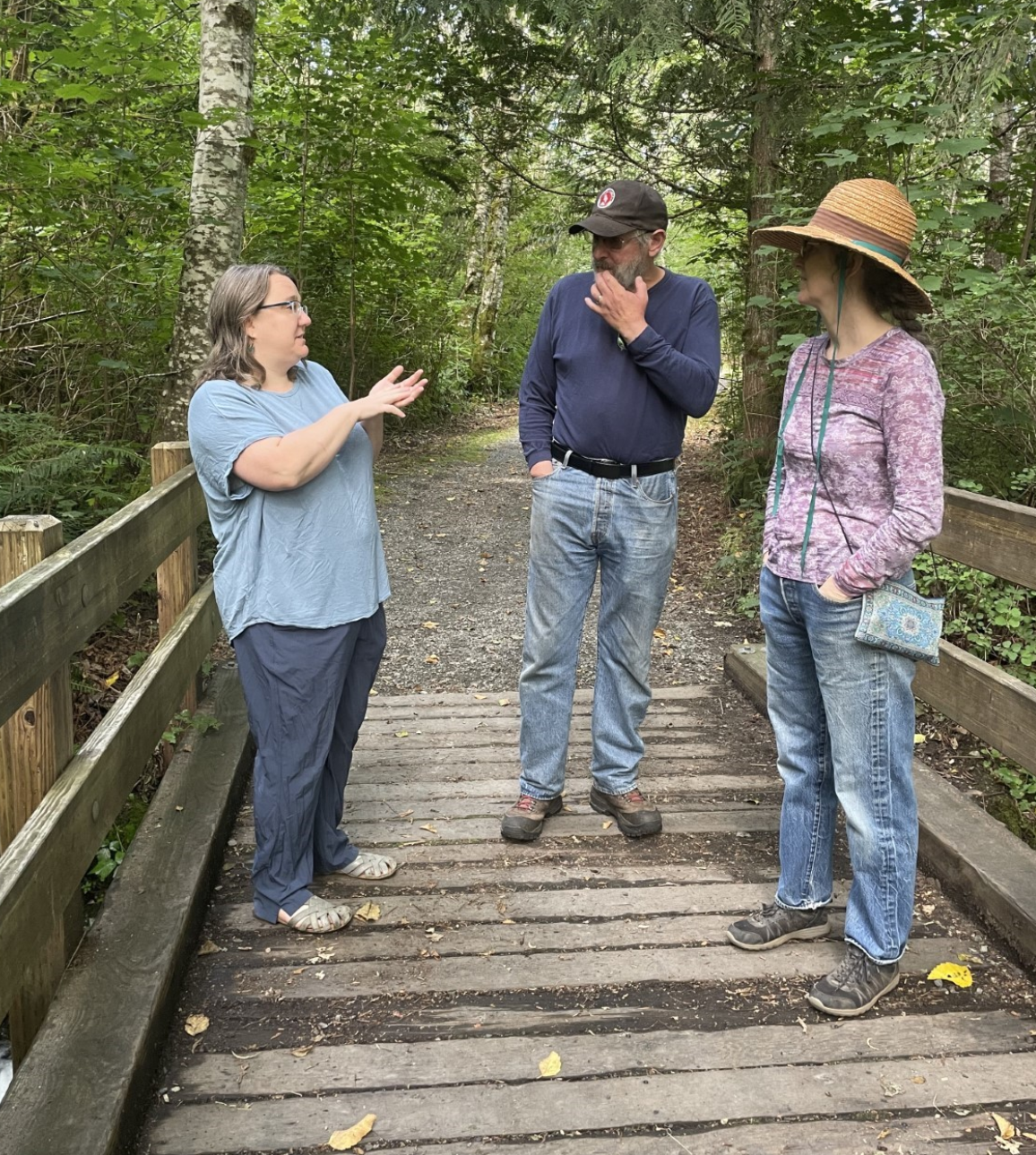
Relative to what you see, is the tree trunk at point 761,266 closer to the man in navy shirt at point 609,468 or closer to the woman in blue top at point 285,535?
the man in navy shirt at point 609,468

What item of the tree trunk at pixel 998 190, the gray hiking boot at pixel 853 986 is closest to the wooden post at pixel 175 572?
the gray hiking boot at pixel 853 986

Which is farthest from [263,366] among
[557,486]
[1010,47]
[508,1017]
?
[1010,47]

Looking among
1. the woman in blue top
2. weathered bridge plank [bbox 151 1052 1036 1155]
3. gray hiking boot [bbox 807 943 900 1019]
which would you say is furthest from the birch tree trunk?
gray hiking boot [bbox 807 943 900 1019]

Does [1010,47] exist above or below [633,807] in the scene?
above

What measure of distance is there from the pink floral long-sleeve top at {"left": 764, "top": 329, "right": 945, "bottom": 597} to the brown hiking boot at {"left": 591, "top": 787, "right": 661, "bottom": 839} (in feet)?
4.35

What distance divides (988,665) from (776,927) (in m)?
1.18

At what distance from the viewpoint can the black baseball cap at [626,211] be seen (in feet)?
10.5

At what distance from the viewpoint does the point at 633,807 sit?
3.70 metres

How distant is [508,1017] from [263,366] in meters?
1.93

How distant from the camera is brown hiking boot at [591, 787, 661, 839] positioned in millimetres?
3645

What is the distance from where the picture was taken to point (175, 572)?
414 centimetres

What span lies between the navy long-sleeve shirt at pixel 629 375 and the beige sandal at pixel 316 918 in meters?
1.70

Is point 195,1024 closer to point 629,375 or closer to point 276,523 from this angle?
point 276,523

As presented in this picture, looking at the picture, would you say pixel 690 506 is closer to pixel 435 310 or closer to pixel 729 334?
pixel 729 334
